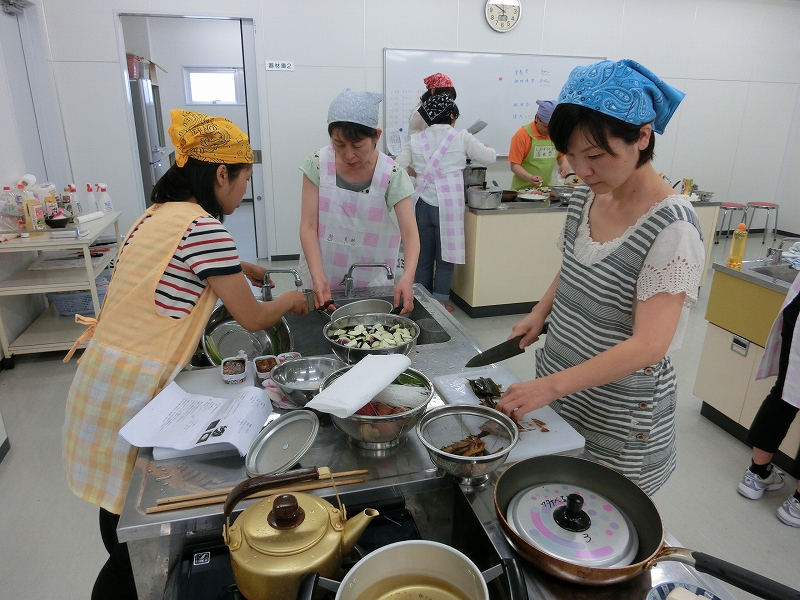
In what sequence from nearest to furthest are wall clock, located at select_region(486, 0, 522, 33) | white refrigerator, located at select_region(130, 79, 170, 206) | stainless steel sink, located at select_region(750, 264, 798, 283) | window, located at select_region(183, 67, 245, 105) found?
stainless steel sink, located at select_region(750, 264, 798, 283), white refrigerator, located at select_region(130, 79, 170, 206), wall clock, located at select_region(486, 0, 522, 33), window, located at select_region(183, 67, 245, 105)

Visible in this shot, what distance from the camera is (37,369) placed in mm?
3047

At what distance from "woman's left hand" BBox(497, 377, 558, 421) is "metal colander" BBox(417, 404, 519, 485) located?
22mm

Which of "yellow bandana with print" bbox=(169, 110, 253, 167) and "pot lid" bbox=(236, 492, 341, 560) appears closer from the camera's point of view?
"pot lid" bbox=(236, 492, 341, 560)

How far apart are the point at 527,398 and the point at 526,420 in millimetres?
108

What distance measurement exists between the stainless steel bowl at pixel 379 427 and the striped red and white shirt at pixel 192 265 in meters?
0.46

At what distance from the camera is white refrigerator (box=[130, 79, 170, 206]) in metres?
4.72

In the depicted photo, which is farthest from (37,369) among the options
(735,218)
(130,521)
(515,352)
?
(735,218)

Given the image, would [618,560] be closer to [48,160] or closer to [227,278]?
[227,278]

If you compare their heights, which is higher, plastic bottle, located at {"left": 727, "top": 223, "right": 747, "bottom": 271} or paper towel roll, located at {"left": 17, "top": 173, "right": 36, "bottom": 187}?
paper towel roll, located at {"left": 17, "top": 173, "right": 36, "bottom": 187}

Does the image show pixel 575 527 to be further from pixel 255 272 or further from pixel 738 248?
pixel 738 248

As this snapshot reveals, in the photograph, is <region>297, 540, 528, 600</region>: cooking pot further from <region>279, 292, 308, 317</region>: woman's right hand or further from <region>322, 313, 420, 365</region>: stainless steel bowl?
<region>279, 292, 308, 317</region>: woman's right hand

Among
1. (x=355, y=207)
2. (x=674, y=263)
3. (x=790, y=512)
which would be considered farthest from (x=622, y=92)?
(x=790, y=512)

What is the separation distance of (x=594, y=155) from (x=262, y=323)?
858 millimetres

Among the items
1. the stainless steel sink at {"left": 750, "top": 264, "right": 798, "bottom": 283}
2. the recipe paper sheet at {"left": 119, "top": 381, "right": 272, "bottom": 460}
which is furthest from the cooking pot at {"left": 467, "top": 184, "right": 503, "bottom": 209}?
the recipe paper sheet at {"left": 119, "top": 381, "right": 272, "bottom": 460}
